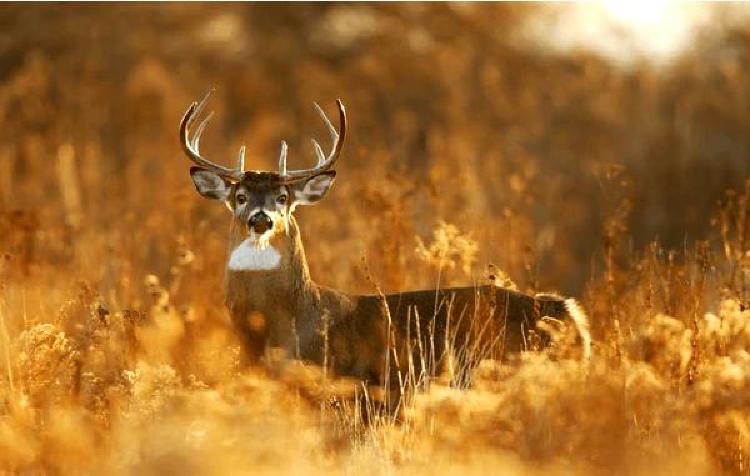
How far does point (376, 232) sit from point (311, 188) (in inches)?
83.7

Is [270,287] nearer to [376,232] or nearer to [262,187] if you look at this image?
[262,187]

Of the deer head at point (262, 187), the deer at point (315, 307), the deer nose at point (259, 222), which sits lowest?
the deer at point (315, 307)

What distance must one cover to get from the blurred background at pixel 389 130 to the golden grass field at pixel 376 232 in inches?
2.2

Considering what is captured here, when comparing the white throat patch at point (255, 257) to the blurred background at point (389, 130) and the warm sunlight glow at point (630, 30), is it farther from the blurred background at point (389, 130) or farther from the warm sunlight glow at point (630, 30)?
the warm sunlight glow at point (630, 30)

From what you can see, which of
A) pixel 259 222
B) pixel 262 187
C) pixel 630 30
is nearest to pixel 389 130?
pixel 630 30

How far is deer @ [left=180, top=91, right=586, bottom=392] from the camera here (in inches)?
295

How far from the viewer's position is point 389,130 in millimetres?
19797

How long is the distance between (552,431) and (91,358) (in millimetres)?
2446

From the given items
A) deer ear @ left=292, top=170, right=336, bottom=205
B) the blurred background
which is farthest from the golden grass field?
deer ear @ left=292, top=170, right=336, bottom=205

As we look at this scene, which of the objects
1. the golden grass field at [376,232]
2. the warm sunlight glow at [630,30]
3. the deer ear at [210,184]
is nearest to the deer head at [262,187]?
the deer ear at [210,184]

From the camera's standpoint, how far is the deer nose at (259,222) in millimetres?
7355

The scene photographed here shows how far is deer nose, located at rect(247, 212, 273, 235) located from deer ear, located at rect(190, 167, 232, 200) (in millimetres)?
638

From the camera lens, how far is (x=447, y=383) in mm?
6848

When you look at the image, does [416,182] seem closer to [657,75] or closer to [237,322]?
[237,322]
